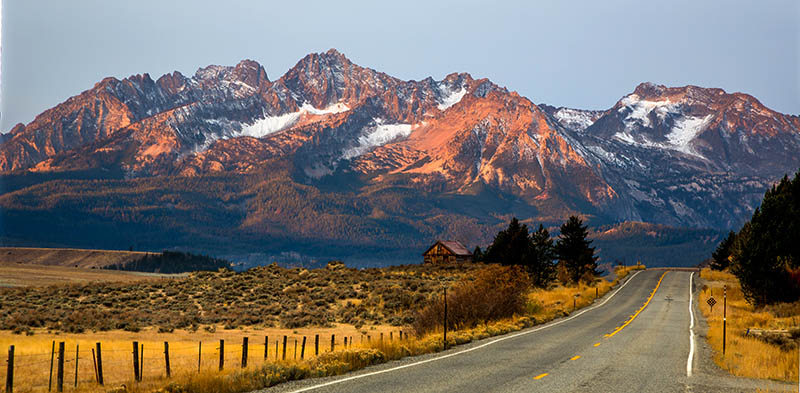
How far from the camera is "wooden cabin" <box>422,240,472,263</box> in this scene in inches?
5349

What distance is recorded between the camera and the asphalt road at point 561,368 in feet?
57.4

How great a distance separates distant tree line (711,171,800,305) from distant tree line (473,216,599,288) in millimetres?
20845

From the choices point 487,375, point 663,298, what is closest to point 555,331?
point 487,375

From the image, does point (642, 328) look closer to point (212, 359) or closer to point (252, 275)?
point (212, 359)

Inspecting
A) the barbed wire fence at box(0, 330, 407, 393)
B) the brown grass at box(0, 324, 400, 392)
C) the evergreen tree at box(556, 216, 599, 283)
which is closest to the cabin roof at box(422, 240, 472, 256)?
the evergreen tree at box(556, 216, 599, 283)

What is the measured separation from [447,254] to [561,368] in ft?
383

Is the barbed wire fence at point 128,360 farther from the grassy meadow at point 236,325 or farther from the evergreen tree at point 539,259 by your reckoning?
the evergreen tree at point 539,259

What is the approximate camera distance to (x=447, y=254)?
451ft

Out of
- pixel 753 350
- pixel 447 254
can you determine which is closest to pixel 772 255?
pixel 753 350

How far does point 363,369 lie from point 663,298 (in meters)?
53.9

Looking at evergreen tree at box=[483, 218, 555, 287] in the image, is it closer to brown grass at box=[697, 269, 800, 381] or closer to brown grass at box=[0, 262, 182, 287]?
brown grass at box=[697, 269, 800, 381]

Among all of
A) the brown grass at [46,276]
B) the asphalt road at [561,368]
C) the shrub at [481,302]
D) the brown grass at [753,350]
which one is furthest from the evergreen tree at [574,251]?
the brown grass at [46,276]

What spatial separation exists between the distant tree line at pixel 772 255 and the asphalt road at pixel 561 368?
11858 millimetres

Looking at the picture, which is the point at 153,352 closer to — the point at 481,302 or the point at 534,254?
the point at 481,302
